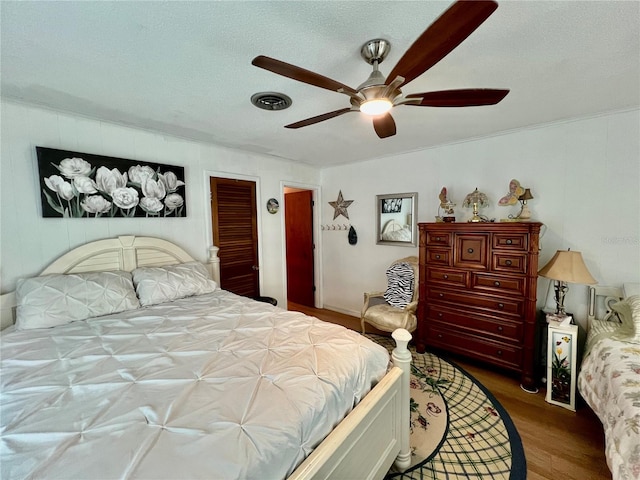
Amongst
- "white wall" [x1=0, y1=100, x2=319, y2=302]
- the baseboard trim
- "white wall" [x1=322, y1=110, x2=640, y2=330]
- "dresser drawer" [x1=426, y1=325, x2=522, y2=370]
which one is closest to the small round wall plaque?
"white wall" [x1=0, y1=100, x2=319, y2=302]

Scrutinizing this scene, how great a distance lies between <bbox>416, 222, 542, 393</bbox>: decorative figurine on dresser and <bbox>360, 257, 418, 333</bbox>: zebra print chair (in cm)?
16

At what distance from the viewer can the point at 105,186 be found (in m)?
2.34

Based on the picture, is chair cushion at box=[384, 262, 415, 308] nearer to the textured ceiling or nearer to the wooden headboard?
the textured ceiling

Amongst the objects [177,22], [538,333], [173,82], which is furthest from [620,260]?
[173,82]

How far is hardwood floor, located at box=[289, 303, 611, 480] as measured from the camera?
5.24 feet

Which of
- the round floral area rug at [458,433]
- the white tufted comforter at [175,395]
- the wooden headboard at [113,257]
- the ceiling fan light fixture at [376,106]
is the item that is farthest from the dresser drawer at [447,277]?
the wooden headboard at [113,257]

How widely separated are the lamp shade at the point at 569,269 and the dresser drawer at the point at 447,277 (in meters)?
0.63

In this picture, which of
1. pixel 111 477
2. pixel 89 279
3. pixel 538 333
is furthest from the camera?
pixel 538 333

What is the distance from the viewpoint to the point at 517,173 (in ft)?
8.95

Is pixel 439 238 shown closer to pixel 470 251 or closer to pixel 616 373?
pixel 470 251

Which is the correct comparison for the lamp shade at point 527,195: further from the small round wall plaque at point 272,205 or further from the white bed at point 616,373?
the small round wall plaque at point 272,205

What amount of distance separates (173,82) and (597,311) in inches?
152

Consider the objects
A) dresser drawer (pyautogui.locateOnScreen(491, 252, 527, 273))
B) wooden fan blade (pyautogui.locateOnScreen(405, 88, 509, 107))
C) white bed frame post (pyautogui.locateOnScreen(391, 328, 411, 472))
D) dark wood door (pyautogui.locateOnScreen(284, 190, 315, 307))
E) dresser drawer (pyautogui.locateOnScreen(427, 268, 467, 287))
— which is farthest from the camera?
dark wood door (pyautogui.locateOnScreen(284, 190, 315, 307))

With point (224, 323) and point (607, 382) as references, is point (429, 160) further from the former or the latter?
point (224, 323)
